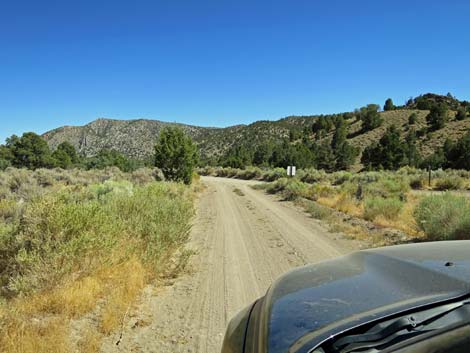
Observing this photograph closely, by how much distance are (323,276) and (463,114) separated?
92324mm

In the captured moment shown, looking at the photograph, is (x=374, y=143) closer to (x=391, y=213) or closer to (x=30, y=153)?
(x=30, y=153)

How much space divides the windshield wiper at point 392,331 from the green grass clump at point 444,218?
28.6 ft

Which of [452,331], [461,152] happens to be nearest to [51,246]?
[452,331]

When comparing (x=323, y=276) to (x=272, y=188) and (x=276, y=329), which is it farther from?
(x=272, y=188)

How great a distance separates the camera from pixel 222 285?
6.94 meters

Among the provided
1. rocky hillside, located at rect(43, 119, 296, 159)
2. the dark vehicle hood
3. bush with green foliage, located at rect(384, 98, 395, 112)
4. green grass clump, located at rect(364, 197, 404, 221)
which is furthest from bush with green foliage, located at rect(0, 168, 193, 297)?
bush with green foliage, located at rect(384, 98, 395, 112)

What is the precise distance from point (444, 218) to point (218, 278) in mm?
6666

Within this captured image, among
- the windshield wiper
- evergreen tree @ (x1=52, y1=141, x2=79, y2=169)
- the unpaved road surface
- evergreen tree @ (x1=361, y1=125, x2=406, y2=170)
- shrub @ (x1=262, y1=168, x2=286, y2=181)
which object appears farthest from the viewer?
evergreen tree @ (x1=361, y1=125, x2=406, y2=170)

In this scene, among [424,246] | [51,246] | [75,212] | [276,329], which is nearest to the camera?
[276,329]

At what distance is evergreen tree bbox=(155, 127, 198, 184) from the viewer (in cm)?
2770

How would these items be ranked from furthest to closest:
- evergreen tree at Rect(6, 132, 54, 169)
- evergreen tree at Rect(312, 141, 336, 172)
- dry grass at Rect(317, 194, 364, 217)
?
1. evergreen tree at Rect(312, 141, 336, 172)
2. evergreen tree at Rect(6, 132, 54, 169)
3. dry grass at Rect(317, 194, 364, 217)

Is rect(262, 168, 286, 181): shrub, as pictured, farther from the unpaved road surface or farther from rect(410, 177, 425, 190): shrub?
the unpaved road surface

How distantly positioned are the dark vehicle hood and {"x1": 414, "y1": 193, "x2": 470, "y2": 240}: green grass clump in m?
7.61

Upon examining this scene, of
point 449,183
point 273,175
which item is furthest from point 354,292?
point 273,175
